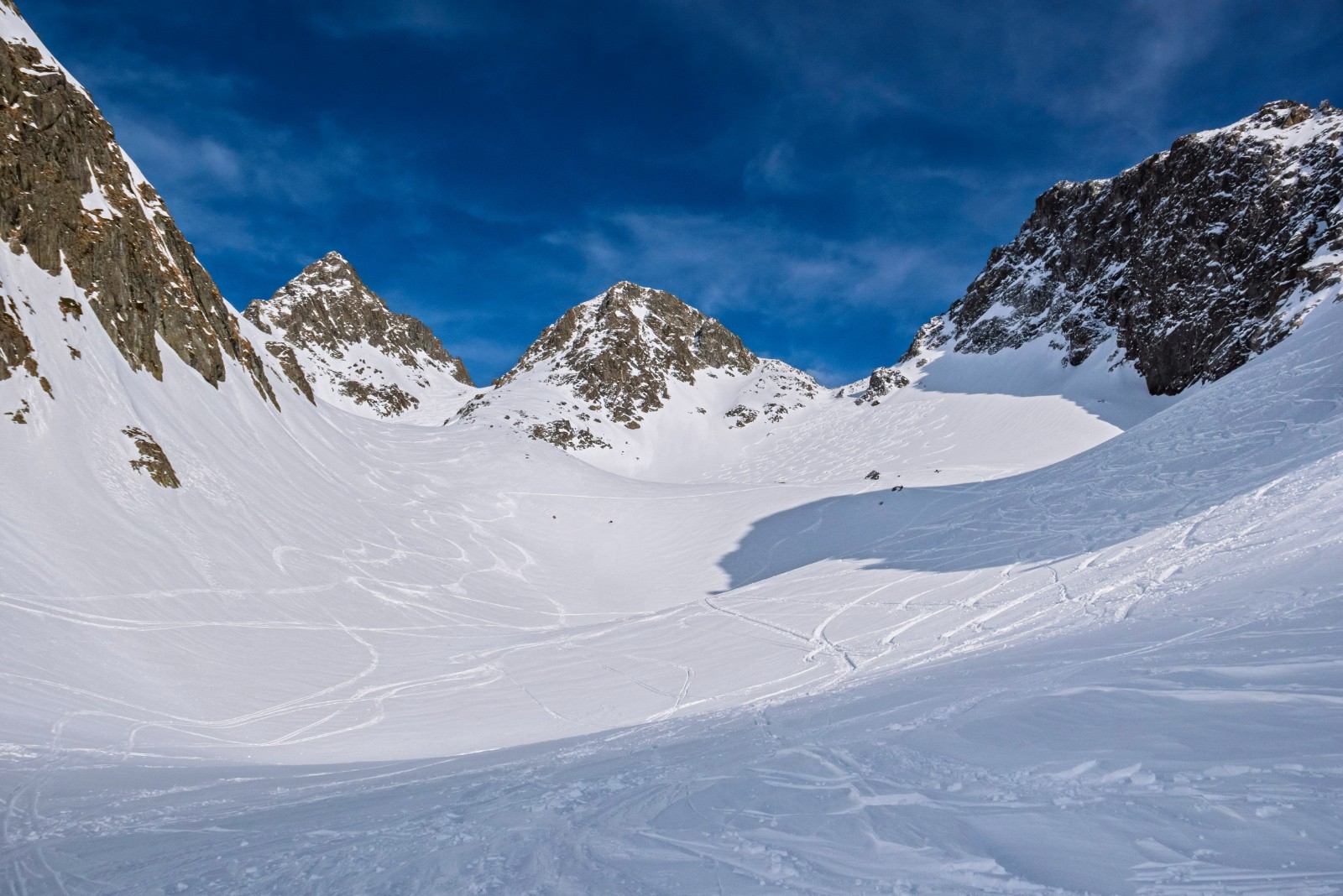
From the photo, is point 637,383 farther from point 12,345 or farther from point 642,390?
point 12,345

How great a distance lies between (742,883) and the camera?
356 cm

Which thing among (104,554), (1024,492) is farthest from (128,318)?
(1024,492)

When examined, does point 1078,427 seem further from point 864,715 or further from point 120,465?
point 120,465

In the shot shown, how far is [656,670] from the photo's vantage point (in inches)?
516

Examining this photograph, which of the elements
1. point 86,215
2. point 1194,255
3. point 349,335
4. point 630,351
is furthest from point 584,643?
point 349,335

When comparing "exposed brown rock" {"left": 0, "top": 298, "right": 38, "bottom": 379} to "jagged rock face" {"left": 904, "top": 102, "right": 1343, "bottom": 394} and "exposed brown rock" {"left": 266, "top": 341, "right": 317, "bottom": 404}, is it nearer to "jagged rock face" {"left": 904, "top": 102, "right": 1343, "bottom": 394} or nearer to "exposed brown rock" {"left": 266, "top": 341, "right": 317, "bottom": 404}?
"exposed brown rock" {"left": 266, "top": 341, "right": 317, "bottom": 404}

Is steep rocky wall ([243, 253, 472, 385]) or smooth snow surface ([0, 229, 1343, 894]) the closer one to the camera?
smooth snow surface ([0, 229, 1343, 894])

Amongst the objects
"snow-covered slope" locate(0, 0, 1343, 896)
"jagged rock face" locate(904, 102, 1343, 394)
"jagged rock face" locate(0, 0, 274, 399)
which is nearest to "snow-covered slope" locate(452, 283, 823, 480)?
"jagged rock face" locate(904, 102, 1343, 394)

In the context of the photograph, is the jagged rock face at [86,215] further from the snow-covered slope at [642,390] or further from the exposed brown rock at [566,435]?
the exposed brown rock at [566,435]

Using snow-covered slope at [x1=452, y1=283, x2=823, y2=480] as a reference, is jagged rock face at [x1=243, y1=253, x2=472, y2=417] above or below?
above

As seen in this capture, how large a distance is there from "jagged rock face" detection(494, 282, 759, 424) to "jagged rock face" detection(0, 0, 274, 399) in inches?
2577

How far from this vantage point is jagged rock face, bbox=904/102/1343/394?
48.6 m

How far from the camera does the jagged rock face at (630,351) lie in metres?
93.0

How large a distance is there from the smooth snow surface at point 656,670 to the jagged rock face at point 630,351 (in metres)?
62.6
